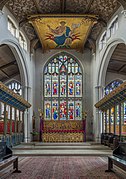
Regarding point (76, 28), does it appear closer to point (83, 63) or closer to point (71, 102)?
point (83, 63)

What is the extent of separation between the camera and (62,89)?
2162 centimetres

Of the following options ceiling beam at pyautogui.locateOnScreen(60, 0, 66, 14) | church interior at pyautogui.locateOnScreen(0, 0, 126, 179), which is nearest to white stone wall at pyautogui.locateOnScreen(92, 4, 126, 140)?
church interior at pyautogui.locateOnScreen(0, 0, 126, 179)

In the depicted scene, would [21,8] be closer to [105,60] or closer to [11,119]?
[11,119]

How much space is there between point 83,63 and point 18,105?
270 inches

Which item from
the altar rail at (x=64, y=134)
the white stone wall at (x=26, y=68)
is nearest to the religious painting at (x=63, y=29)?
the white stone wall at (x=26, y=68)

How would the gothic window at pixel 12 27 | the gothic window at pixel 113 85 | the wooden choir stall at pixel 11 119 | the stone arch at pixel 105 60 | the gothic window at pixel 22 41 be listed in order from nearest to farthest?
the wooden choir stall at pixel 11 119 → the gothic window at pixel 12 27 → the stone arch at pixel 105 60 → the gothic window at pixel 22 41 → the gothic window at pixel 113 85

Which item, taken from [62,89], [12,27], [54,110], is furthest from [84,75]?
[12,27]

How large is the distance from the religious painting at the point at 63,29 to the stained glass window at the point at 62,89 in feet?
4.01

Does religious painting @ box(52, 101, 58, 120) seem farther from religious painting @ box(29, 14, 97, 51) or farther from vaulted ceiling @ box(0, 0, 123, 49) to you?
vaulted ceiling @ box(0, 0, 123, 49)

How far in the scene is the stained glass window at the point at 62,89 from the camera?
21.2 metres

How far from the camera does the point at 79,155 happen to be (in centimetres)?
1193

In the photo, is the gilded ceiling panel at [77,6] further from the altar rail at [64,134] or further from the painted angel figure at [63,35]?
the altar rail at [64,134]

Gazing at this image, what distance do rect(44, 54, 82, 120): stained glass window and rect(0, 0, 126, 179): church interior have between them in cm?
7

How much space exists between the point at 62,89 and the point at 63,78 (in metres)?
0.77
